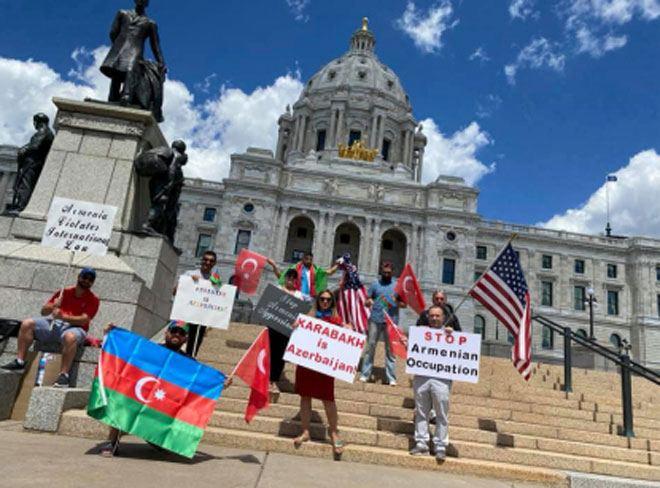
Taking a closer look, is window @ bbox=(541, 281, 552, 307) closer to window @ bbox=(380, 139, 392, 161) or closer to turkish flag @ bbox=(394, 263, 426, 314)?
window @ bbox=(380, 139, 392, 161)

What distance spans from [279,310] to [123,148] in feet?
13.5

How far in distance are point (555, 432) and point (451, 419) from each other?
1.54 metres

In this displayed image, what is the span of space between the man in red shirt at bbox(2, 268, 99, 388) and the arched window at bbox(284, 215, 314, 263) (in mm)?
44907

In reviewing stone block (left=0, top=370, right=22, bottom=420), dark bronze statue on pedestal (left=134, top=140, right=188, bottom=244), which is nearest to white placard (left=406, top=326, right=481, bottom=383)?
stone block (left=0, top=370, right=22, bottom=420)

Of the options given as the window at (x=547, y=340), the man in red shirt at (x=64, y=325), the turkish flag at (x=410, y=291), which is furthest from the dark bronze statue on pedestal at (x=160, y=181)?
the window at (x=547, y=340)

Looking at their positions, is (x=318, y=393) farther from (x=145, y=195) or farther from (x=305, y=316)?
(x=145, y=195)

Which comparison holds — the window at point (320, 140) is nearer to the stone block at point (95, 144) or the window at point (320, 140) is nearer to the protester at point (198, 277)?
the stone block at point (95, 144)

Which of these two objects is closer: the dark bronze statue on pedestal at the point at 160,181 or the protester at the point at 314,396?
the protester at the point at 314,396

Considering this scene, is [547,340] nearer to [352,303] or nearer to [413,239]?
[413,239]

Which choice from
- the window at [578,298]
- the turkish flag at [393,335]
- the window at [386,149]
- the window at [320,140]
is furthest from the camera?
the window at [320,140]

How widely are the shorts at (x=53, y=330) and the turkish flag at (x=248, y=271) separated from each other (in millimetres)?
4471

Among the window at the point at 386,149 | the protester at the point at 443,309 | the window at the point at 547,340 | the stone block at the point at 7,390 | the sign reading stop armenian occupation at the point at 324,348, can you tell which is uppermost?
the window at the point at 386,149

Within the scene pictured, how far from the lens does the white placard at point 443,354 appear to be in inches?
231

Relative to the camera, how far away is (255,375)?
510cm
